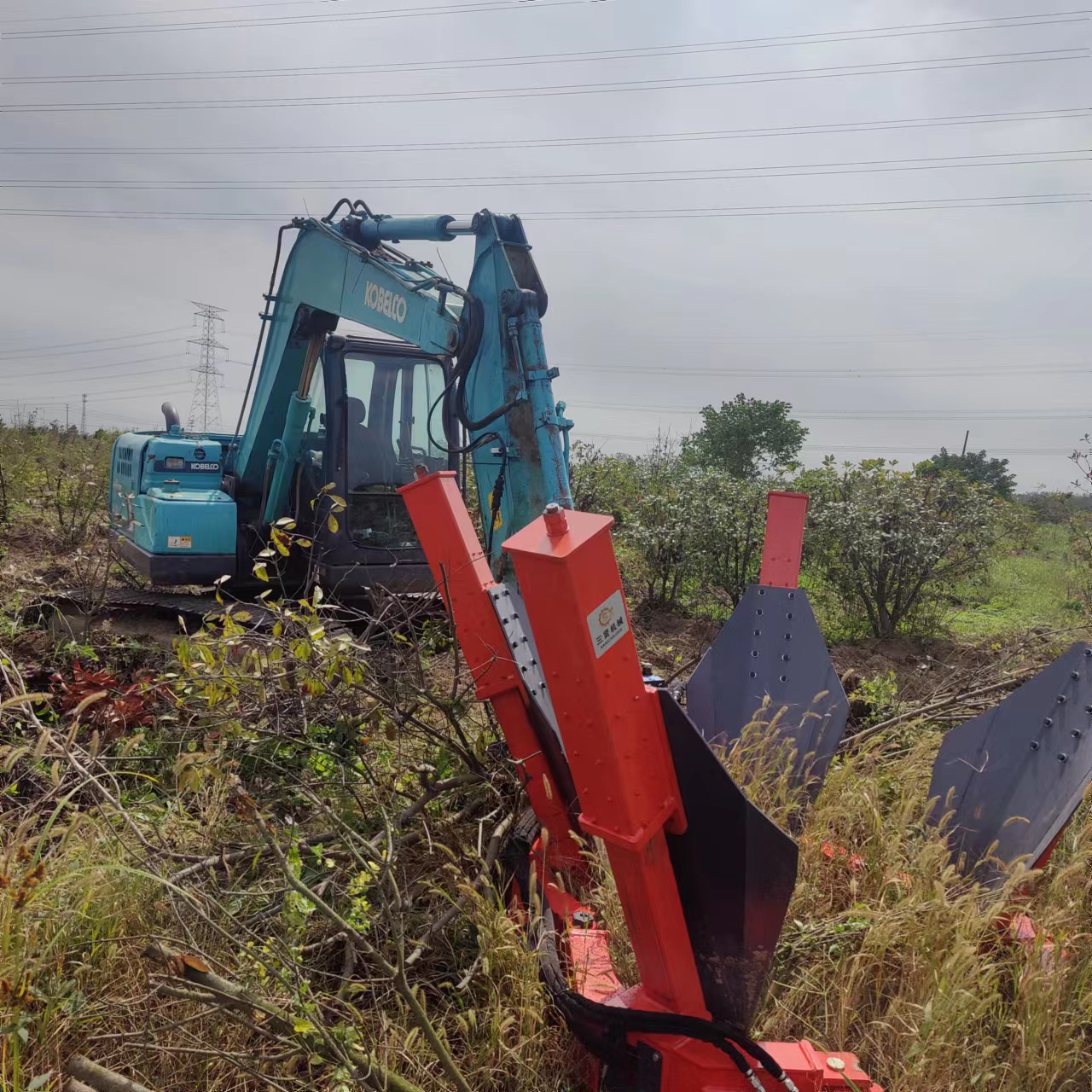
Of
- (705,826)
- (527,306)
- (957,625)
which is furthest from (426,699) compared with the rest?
(957,625)

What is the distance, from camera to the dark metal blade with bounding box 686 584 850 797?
298cm

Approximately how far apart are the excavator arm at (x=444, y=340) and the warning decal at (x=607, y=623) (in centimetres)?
253

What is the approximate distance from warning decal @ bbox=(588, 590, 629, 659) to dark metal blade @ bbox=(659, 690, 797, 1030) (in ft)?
0.53

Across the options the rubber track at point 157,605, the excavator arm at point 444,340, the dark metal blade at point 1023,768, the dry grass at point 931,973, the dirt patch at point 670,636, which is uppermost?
the excavator arm at point 444,340

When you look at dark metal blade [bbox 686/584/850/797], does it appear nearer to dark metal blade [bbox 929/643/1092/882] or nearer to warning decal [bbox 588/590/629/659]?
dark metal blade [bbox 929/643/1092/882]

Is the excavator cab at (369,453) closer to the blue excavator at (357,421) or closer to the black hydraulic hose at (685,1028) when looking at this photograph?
the blue excavator at (357,421)

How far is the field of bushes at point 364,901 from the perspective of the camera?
1.89 meters

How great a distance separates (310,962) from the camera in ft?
7.47

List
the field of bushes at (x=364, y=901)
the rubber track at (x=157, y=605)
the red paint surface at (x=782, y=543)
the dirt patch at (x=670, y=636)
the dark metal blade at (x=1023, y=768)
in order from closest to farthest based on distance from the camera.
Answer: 1. the field of bushes at (x=364, y=901)
2. the dark metal blade at (x=1023, y=768)
3. the red paint surface at (x=782, y=543)
4. the rubber track at (x=157, y=605)
5. the dirt patch at (x=670, y=636)

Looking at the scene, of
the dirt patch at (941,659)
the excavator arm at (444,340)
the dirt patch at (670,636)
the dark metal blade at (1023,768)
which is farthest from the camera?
the dirt patch at (670,636)

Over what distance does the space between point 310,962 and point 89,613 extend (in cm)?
364

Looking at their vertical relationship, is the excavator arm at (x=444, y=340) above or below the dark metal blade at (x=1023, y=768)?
above

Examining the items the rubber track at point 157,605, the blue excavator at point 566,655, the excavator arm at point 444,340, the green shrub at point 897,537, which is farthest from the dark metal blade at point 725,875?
the green shrub at point 897,537

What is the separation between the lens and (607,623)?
142 centimetres
